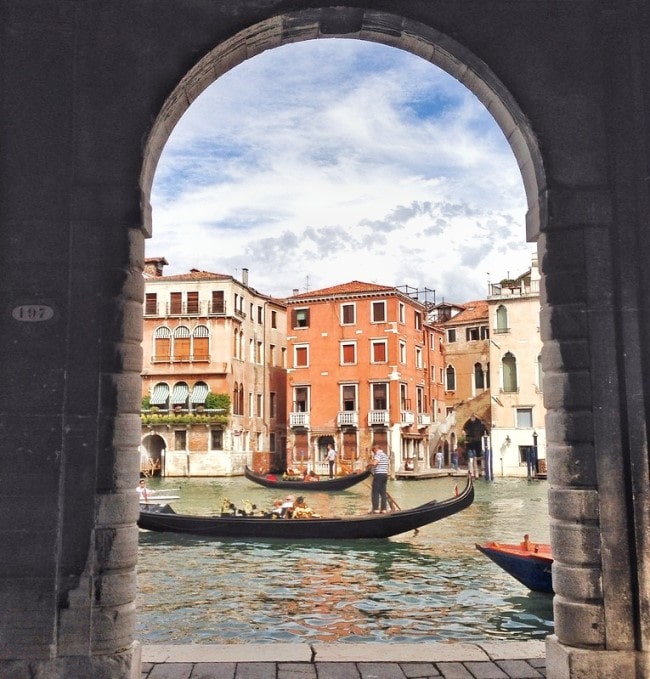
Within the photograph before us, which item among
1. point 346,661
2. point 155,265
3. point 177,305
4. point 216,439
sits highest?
point 155,265

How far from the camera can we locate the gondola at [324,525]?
43.1 feet

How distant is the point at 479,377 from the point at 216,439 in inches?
621

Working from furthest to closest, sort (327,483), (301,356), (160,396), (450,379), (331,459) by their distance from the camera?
(450,379)
(301,356)
(160,396)
(331,459)
(327,483)

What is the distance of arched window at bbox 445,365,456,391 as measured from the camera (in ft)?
139

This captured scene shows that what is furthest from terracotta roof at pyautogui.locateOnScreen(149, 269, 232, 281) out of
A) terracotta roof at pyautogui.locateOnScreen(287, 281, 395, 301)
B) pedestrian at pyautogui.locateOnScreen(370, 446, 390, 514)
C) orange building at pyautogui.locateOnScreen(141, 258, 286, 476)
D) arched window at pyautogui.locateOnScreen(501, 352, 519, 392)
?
pedestrian at pyautogui.locateOnScreen(370, 446, 390, 514)

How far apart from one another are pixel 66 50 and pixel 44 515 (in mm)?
2592

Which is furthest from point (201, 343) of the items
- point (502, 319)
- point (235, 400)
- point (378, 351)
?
point (502, 319)

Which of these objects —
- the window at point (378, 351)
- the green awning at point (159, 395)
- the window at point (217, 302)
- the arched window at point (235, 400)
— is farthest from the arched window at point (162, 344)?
the window at point (378, 351)

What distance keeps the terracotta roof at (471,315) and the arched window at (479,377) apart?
8.55 feet

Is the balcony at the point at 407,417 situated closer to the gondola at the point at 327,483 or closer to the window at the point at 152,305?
the gondola at the point at 327,483

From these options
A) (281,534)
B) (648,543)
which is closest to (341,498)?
(281,534)

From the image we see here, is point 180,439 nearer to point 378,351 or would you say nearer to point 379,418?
point 379,418

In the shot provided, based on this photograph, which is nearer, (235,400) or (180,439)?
(180,439)

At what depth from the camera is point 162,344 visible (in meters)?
35.3
